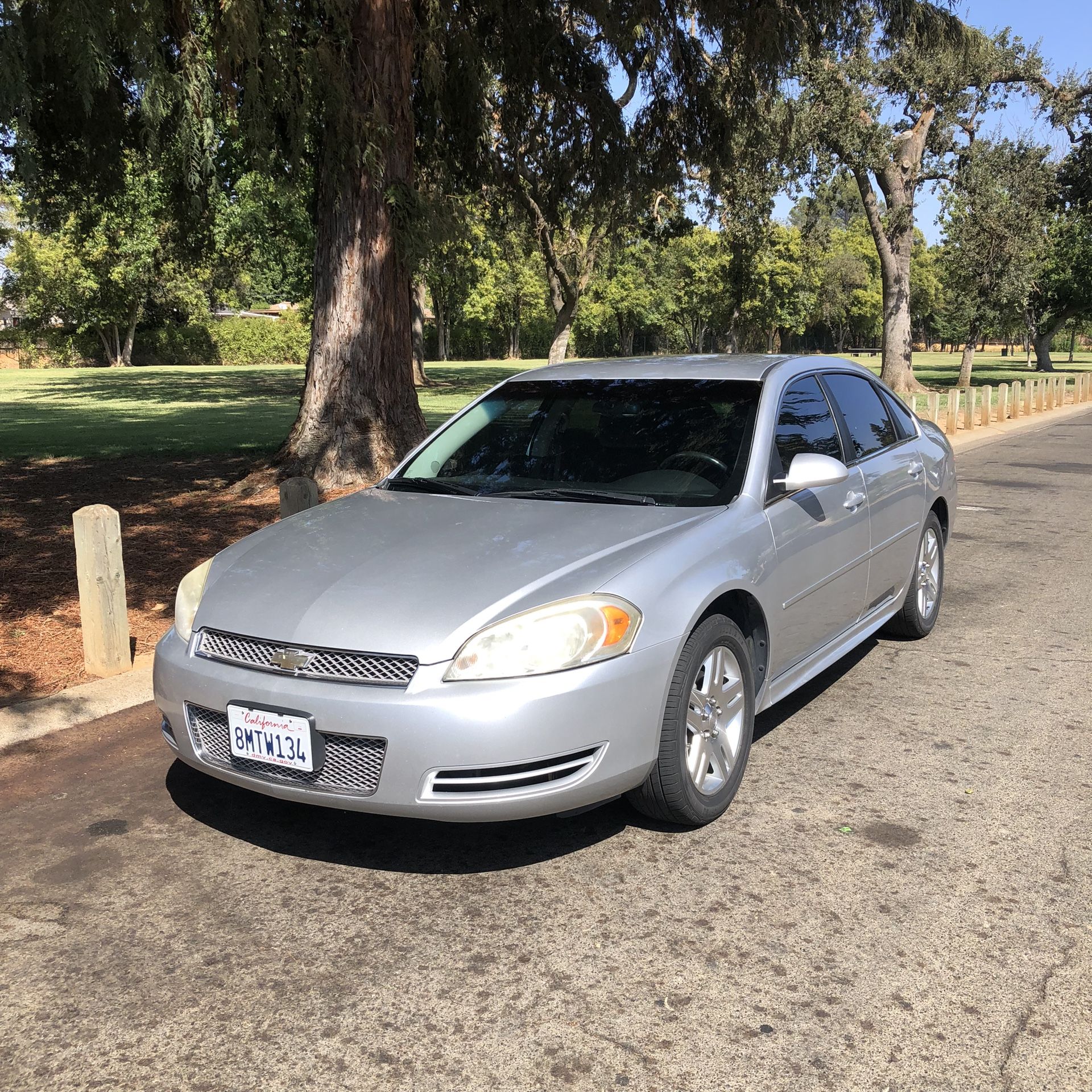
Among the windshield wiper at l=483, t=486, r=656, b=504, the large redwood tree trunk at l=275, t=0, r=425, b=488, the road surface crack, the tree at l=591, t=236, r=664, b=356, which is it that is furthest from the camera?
the tree at l=591, t=236, r=664, b=356

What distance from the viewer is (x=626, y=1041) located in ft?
9.60

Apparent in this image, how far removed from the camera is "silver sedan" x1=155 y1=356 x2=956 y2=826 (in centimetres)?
358

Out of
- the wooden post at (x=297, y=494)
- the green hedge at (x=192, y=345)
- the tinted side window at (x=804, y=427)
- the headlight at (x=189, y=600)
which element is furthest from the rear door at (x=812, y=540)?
the green hedge at (x=192, y=345)

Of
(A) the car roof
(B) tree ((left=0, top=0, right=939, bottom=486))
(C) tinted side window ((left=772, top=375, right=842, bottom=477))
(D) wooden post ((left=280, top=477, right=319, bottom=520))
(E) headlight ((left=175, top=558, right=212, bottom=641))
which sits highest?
(B) tree ((left=0, top=0, right=939, bottom=486))

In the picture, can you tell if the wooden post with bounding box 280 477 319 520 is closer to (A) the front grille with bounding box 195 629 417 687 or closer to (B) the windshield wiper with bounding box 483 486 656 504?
(B) the windshield wiper with bounding box 483 486 656 504

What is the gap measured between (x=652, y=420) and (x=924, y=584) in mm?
2537

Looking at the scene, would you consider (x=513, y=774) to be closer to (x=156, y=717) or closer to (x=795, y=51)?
(x=156, y=717)

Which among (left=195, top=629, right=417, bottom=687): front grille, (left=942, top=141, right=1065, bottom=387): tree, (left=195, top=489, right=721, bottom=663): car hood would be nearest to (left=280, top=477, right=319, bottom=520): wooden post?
(left=195, top=489, right=721, bottom=663): car hood

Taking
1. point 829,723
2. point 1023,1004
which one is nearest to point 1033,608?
point 829,723

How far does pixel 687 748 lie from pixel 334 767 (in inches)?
47.7

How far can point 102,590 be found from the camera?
5977mm

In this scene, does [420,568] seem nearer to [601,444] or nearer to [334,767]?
[334,767]

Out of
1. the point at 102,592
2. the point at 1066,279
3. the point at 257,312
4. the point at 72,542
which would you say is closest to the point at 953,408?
the point at 72,542

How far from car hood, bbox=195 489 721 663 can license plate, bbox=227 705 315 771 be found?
0.25m
